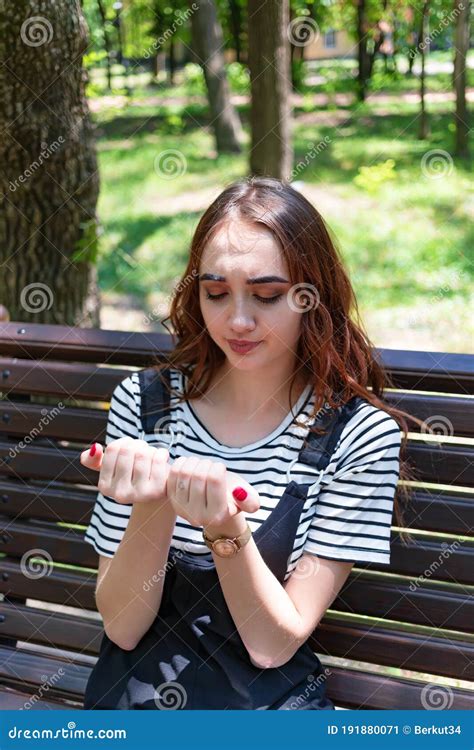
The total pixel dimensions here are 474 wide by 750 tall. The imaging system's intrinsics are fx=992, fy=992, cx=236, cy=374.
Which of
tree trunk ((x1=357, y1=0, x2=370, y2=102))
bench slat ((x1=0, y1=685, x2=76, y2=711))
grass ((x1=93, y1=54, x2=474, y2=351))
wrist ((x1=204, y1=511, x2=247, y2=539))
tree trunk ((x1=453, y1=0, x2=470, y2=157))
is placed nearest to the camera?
wrist ((x1=204, y1=511, x2=247, y2=539))

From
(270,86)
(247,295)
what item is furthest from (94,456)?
(270,86)

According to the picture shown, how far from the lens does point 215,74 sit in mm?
11258

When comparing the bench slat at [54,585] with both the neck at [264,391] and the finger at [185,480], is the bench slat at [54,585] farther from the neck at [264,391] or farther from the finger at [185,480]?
the finger at [185,480]

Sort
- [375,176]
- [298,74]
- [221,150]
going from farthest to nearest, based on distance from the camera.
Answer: [298,74], [221,150], [375,176]

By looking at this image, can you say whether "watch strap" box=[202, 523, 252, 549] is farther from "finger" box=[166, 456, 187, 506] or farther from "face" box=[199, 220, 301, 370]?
"face" box=[199, 220, 301, 370]

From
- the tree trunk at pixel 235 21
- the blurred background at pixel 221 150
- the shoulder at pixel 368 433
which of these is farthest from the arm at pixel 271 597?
the tree trunk at pixel 235 21

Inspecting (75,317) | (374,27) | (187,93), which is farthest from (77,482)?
(187,93)

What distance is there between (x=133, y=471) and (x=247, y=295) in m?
0.48

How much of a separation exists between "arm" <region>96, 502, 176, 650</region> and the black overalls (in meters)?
0.05

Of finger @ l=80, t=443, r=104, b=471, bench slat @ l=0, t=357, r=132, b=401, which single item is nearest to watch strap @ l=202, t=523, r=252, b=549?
finger @ l=80, t=443, r=104, b=471

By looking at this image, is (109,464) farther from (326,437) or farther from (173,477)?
(326,437)

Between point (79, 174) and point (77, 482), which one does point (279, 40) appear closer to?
point (79, 174)

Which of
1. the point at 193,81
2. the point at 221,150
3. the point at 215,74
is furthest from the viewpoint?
the point at 193,81

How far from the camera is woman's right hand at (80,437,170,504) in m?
1.76
